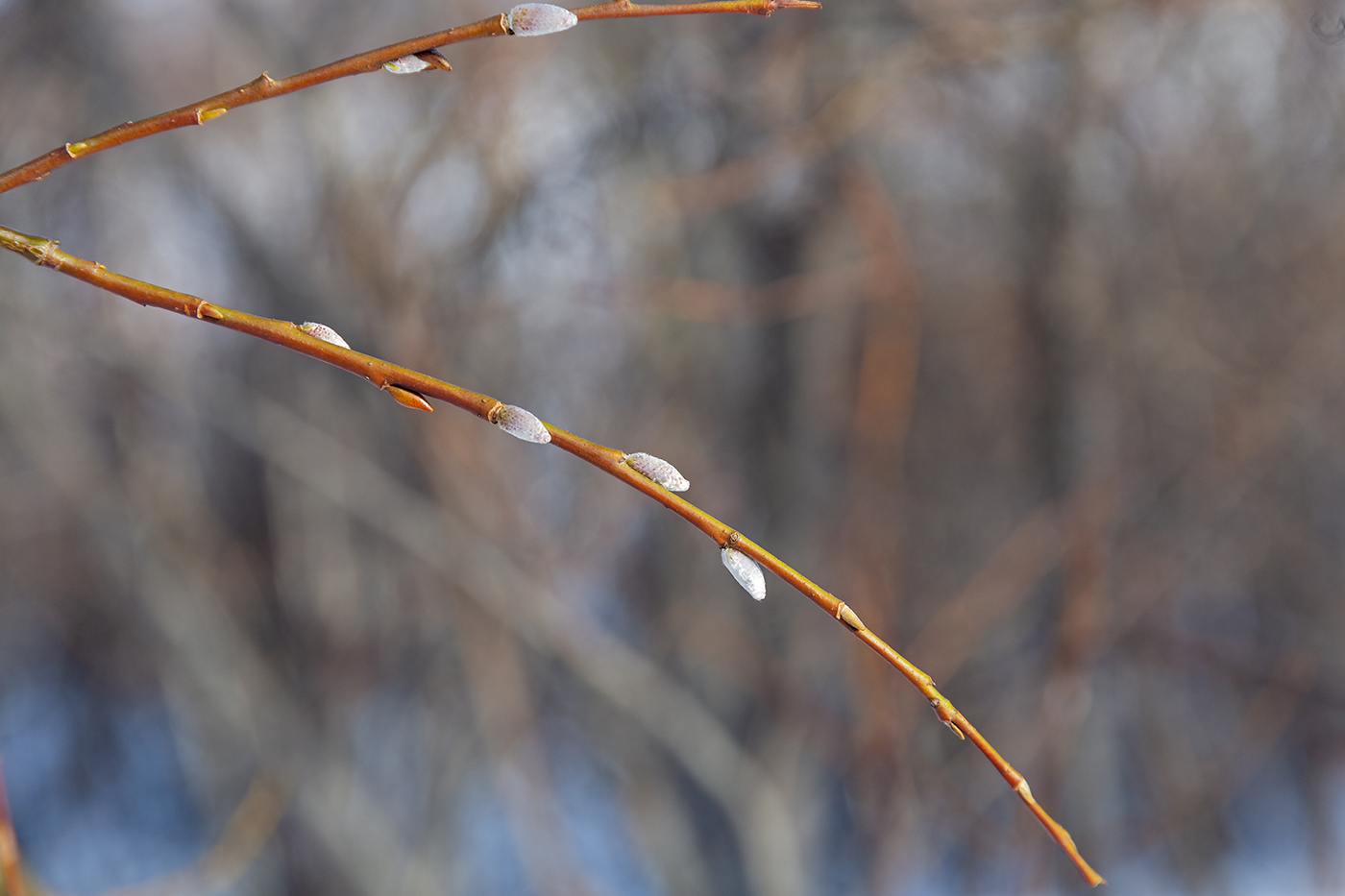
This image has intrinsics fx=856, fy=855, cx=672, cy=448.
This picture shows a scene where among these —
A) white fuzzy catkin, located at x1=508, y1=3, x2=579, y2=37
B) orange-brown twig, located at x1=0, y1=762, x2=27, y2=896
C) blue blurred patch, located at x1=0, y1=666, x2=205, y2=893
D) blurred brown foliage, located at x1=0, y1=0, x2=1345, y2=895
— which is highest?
blurred brown foliage, located at x1=0, y1=0, x2=1345, y2=895

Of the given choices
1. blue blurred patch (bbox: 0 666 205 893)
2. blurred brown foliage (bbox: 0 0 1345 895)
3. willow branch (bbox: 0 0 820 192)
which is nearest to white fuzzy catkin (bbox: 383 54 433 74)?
willow branch (bbox: 0 0 820 192)

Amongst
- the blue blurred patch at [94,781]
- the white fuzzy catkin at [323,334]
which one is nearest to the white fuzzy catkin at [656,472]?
the white fuzzy catkin at [323,334]

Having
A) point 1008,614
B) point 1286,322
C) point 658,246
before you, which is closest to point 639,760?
point 658,246

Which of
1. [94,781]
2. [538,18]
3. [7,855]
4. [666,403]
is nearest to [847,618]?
[538,18]

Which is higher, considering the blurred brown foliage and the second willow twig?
the blurred brown foliage

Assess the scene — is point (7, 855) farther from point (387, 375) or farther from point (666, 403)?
point (666, 403)

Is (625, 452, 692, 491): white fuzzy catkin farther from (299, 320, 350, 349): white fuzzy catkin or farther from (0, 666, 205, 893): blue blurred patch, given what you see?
(0, 666, 205, 893): blue blurred patch
